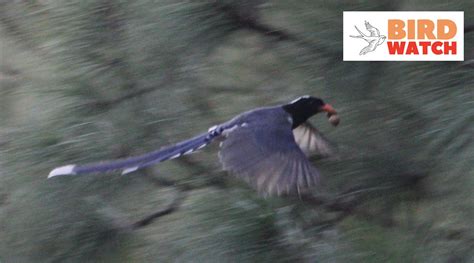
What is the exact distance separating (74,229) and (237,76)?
27cm

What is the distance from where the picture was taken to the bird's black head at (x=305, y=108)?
1.16 meters

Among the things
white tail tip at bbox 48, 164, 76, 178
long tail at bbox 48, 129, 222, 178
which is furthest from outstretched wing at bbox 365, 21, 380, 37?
white tail tip at bbox 48, 164, 76, 178

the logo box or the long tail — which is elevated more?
the logo box

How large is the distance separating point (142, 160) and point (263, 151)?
6.0 inches

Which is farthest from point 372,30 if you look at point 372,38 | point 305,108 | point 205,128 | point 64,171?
point 64,171

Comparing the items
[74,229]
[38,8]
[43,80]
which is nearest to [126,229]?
[74,229]

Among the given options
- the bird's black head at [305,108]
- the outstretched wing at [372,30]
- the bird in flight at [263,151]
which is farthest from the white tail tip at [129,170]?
the outstretched wing at [372,30]

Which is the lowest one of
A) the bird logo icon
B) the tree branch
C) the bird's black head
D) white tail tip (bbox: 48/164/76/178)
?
the tree branch

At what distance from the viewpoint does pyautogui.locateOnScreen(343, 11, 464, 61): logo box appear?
3.58 feet

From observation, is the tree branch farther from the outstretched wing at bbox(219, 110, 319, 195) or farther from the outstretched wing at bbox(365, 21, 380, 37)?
the outstretched wing at bbox(365, 21, 380, 37)

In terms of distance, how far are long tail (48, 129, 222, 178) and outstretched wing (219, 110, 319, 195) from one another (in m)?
0.03

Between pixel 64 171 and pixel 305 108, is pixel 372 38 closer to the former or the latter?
pixel 305 108

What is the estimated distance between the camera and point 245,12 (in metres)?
1.20

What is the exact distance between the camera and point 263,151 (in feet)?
4.09
